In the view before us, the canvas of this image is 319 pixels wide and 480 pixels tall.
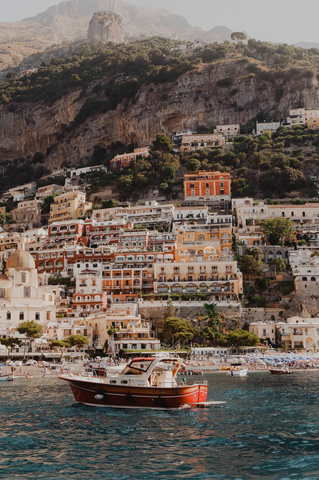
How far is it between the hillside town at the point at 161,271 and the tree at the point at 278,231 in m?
0.22

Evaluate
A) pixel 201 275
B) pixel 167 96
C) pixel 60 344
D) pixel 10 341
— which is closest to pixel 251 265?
pixel 201 275

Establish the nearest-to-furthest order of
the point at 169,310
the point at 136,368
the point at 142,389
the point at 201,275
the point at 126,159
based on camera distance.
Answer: the point at 142,389 → the point at 136,368 → the point at 169,310 → the point at 201,275 → the point at 126,159

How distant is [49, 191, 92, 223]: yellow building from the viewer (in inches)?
4311

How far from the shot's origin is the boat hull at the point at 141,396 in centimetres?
3234

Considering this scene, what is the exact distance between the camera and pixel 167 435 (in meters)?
25.2

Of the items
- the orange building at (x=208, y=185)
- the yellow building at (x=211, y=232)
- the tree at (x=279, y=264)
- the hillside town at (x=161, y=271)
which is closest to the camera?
the hillside town at (x=161, y=271)

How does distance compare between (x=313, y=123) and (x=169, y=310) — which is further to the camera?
(x=313, y=123)

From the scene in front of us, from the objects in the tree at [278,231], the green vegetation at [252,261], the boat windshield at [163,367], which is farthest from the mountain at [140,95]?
the boat windshield at [163,367]

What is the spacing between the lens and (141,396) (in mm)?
32344

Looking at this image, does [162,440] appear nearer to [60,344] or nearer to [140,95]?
[60,344]

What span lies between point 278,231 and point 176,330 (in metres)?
28.9

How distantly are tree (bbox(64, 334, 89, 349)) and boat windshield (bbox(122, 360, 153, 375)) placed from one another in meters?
33.3

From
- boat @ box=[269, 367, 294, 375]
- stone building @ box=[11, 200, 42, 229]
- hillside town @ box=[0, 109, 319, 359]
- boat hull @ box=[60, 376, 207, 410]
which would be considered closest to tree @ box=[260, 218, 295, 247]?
hillside town @ box=[0, 109, 319, 359]

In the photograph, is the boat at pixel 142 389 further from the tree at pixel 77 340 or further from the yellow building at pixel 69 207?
the yellow building at pixel 69 207
